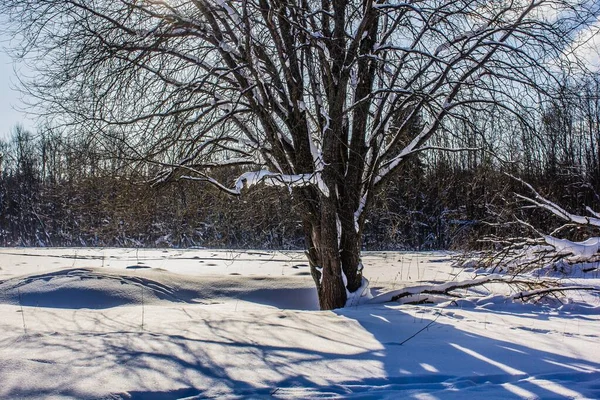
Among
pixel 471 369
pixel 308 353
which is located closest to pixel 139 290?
pixel 308 353

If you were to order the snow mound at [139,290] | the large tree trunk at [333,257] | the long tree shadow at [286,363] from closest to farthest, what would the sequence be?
the long tree shadow at [286,363] → the large tree trunk at [333,257] → the snow mound at [139,290]

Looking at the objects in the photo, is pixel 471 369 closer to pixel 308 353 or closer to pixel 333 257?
pixel 308 353

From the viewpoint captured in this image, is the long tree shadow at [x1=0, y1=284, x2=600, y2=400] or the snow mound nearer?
the long tree shadow at [x1=0, y1=284, x2=600, y2=400]

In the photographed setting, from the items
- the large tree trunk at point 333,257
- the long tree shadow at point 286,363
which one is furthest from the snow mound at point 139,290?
the long tree shadow at point 286,363

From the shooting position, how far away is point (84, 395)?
2480mm

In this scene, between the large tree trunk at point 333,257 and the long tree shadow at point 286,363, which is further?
the large tree trunk at point 333,257

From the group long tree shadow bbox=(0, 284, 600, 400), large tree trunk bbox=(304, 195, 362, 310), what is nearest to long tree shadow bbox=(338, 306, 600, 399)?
long tree shadow bbox=(0, 284, 600, 400)

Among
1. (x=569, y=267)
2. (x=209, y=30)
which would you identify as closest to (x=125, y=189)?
(x=209, y=30)

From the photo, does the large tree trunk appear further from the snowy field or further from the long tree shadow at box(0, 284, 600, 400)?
the long tree shadow at box(0, 284, 600, 400)

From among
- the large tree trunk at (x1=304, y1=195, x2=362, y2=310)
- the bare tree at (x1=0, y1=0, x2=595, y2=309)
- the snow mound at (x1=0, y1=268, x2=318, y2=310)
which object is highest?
the bare tree at (x1=0, y1=0, x2=595, y2=309)

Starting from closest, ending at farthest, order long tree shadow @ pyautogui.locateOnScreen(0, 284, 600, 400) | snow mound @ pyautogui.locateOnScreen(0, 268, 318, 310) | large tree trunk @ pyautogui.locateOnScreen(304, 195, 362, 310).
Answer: long tree shadow @ pyautogui.locateOnScreen(0, 284, 600, 400)
large tree trunk @ pyautogui.locateOnScreen(304, 195, 362, 310)
snow mound @ pyautogui.locateOnScreen(0, 268, 318, 310)

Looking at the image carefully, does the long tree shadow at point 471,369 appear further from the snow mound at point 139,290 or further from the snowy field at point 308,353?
the snow mound at point 139,290

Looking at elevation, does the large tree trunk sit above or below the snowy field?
above

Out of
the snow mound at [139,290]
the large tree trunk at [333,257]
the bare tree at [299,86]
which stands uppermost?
the bare tree at [299,86]
